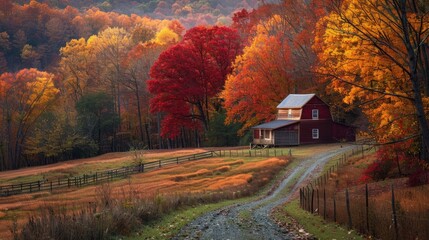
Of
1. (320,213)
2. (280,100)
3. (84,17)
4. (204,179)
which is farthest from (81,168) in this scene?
(84,17)

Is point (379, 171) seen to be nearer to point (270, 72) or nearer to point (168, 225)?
point (168, 225)

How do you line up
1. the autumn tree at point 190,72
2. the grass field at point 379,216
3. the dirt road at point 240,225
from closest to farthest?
1. the grass field at point 379,216
2. the dirt road at point 240,225
3. the autumn tree at point 190,72

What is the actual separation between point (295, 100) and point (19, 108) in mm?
45213

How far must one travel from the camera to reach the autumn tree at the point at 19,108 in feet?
257

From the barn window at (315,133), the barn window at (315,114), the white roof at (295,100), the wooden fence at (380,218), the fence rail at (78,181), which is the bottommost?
the fence rail at (78,181)

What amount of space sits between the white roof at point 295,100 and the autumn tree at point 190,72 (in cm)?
1303

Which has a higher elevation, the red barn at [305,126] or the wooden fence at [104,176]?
the red barn at [305,126]

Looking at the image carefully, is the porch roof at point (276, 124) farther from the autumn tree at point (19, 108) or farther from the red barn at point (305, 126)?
the autumn tree at point (19, 108)

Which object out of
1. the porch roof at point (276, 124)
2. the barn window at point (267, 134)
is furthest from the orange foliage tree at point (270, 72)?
the barn window at point (267, 134)

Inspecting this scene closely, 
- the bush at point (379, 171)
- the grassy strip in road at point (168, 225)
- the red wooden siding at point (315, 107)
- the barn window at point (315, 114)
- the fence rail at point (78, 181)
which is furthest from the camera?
the barn window at point (315, 114)

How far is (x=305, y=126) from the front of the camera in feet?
218

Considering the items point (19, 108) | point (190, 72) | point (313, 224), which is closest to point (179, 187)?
point (313, 224)

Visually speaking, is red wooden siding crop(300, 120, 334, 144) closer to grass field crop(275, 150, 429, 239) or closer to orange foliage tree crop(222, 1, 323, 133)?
orange foliage tree crop(222, 1, 323, 133)

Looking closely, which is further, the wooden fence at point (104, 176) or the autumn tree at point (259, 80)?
the autumn tree at point (259, 80)
